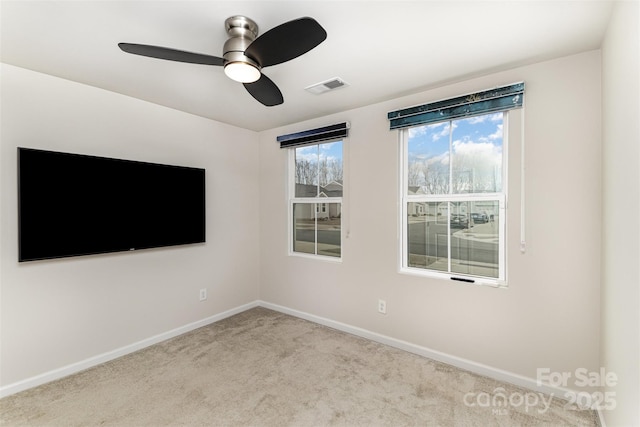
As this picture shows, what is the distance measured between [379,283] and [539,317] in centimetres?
133

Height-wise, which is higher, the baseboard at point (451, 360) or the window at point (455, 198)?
the window at point (455, 198)

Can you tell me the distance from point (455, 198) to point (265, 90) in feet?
6.07

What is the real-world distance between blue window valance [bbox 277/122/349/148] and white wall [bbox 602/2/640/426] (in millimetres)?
2087

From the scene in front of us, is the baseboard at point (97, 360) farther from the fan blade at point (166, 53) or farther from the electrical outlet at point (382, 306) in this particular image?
the fan blade at point (166, 53)

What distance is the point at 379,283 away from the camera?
3014 mm

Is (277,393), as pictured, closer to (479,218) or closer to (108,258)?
(108,258)

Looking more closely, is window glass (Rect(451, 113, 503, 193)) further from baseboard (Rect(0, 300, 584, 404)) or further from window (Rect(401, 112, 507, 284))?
baseboard (Rect(0, 300, 584, 404))

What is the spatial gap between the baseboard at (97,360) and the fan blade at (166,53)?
8.48 ft

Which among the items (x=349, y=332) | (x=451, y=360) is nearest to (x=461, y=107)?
(x=451, y=360)

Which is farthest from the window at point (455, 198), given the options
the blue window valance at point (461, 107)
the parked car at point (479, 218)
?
the blue window valance at point (461, 107)

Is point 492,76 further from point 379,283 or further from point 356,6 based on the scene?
point 379,283

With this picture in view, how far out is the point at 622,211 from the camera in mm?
1432

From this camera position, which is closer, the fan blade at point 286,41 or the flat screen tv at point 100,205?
the fan blade at point 286,41

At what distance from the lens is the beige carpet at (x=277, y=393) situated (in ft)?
6.25
